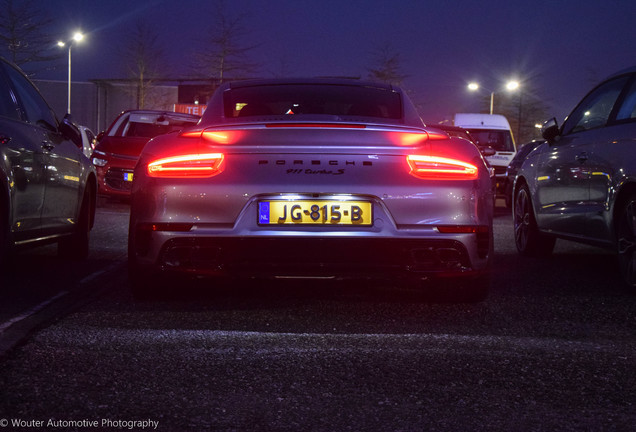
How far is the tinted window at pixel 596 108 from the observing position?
23.5 ft

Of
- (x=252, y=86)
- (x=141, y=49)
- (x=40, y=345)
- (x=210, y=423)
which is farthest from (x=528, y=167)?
(x=141, y=49)

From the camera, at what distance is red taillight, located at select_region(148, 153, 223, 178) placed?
16.3ft

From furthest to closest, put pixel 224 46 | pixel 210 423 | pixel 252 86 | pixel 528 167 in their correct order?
pixel 224 46 < pixel 528 167 < pixel 252 86 < pixel 210 423

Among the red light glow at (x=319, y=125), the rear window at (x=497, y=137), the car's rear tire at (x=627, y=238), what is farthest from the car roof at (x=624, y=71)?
the rear window at (x=497, y=137)

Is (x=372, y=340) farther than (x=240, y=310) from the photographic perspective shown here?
No

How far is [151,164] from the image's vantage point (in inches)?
201

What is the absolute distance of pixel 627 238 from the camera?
634 cm

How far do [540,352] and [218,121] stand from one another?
8.22 feet

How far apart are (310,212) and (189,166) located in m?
0.73

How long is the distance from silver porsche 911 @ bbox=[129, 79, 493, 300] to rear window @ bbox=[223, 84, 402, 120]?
76 centimetres

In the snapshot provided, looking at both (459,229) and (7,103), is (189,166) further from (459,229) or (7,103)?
(7,103)

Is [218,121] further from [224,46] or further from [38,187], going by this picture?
[224,46]

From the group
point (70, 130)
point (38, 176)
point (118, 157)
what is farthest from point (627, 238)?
point (118, 157)

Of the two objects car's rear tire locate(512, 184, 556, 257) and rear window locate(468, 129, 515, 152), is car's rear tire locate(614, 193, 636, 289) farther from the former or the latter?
rear window locate(468, 129, 515, 152)
